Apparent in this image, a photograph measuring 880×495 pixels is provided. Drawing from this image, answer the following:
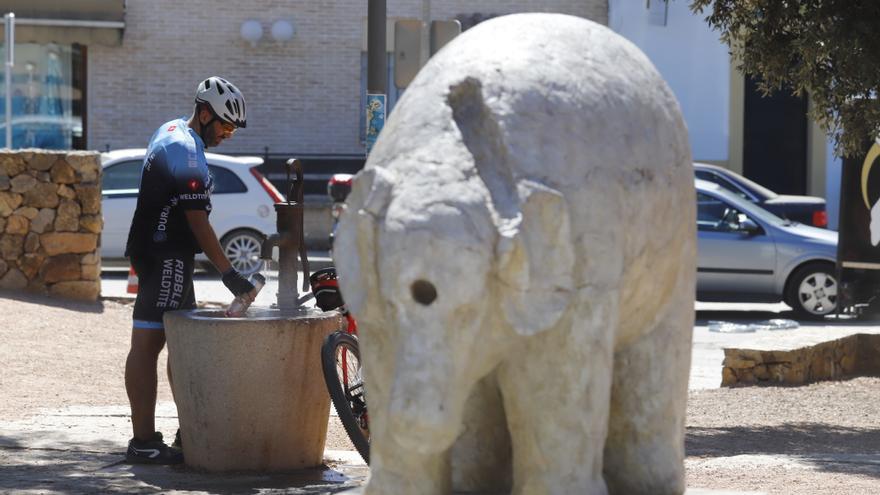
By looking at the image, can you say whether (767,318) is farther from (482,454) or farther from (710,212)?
(482,454)

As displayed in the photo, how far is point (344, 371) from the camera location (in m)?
7.86

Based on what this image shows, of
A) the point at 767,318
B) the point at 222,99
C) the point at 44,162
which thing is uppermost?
the point at 222,99

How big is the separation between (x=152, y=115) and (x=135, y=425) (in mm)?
20018

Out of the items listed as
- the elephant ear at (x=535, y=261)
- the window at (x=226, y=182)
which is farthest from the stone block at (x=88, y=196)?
the elephant ear at (x=535, y=261)

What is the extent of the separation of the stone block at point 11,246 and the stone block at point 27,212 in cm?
21

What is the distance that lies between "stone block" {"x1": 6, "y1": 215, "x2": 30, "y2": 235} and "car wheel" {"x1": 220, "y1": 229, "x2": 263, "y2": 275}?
16.4 ft

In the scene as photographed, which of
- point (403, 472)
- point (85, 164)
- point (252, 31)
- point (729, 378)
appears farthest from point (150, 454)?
point (252, 31)

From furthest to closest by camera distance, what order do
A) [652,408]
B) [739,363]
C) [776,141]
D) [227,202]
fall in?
[776,141]
[227,202]
[739,363]
[652,408]

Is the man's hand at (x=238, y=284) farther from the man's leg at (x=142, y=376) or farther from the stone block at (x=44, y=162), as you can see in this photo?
the stone block at (x=44, y=162)

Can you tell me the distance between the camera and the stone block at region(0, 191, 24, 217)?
14945 millimetres

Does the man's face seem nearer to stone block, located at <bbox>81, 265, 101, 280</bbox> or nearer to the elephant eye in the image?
the elephant eye

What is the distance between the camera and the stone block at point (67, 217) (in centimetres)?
1496

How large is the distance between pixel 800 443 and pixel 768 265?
8.19 m

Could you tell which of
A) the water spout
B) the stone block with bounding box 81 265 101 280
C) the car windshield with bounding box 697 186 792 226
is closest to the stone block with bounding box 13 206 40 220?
the stone block with bounding box 81 265 101 280
